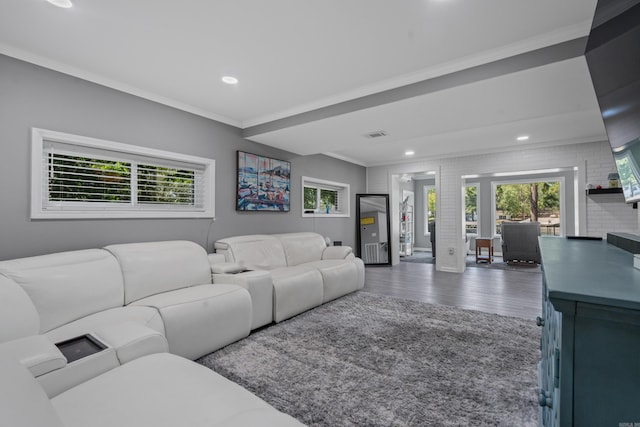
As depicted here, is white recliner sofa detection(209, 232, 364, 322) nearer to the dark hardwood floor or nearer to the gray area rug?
the gray area rug

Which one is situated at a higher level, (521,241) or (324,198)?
(324,198)

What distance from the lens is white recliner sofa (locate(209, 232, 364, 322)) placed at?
10.2 feet

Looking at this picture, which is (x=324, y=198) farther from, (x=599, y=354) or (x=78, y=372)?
(x=599, y=354)

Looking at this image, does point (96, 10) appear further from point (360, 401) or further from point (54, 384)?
point (360, 401)

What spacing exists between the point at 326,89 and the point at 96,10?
1.96m

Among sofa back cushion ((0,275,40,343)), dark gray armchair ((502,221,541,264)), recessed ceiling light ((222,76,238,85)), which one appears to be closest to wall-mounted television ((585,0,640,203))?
recessed ceiling light ((222,76,238,85))

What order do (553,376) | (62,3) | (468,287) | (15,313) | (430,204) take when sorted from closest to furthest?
(553,376) → (15,313) → (62,3) → (468,287) → (430,204)

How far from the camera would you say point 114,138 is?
2.93 m

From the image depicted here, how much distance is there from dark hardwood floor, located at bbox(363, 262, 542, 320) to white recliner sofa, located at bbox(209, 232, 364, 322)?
707mm

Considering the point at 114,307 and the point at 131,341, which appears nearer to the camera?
the point at 131,341

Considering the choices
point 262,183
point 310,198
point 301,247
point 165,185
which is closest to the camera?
point 165,185

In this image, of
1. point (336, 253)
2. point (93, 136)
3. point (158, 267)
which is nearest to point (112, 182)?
point (93, 136)

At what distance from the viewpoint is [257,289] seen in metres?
2.94

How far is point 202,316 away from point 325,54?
7.74ft
